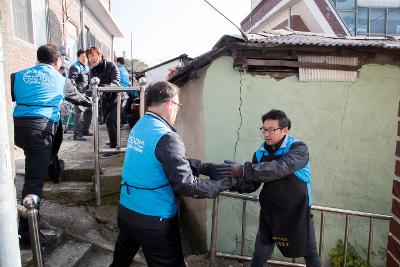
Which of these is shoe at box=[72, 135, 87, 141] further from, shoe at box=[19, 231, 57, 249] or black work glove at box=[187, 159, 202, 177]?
black work glove at box=[187, 159, 202, 177]

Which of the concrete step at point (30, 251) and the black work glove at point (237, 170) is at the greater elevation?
the black work glove at point (237, 170)

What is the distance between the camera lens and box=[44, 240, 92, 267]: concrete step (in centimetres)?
332

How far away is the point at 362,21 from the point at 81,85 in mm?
15818

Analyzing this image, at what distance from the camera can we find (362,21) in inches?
677

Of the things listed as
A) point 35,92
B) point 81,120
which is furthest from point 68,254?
point 81,120

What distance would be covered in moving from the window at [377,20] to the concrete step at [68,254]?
18.1 meters

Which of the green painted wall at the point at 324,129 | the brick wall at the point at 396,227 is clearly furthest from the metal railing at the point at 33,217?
the green painted wall at the point at 324,129

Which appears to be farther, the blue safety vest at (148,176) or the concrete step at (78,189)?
the concrete step at (78,189)

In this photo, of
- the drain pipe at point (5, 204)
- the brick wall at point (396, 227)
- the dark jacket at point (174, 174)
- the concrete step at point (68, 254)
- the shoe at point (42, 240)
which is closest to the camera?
the drain pipe at point (5, 204)

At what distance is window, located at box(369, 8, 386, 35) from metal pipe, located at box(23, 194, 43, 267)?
19.0 meters

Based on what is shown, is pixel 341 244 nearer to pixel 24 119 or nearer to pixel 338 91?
pixel 338 91

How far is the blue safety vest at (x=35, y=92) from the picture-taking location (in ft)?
10.7

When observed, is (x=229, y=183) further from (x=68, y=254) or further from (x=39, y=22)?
(x=39, y=22)

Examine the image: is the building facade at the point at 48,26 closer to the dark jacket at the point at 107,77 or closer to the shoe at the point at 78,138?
the dark jacket at the point at 107,77
